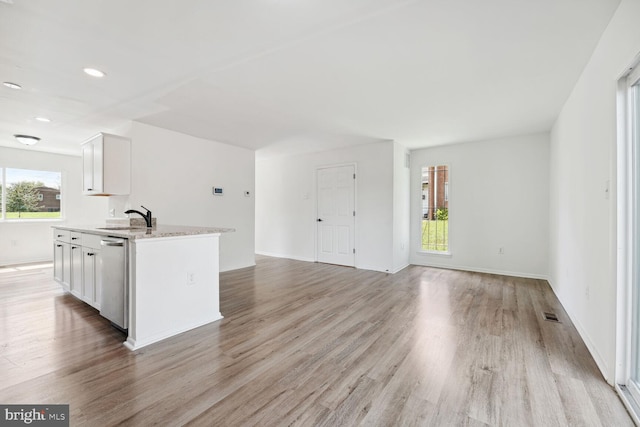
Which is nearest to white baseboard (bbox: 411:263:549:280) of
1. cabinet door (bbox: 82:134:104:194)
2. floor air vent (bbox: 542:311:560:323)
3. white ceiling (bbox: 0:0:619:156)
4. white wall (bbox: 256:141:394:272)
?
white wall (bbox: 256:141:394:272)

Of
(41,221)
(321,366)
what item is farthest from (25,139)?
(321,366)

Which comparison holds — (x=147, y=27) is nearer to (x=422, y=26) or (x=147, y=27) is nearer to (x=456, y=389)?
(x=422, y=26)

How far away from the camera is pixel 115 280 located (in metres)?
2.58

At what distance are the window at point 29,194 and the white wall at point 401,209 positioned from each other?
771 cm

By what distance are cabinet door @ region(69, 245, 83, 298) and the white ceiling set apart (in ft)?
5.94

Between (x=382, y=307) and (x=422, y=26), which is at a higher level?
(x=422, y=26)

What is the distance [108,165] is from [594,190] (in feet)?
17.6

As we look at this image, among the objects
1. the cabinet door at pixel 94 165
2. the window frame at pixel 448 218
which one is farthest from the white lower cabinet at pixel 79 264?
the window frame at pixel 448 218

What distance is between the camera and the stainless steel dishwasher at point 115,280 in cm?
248

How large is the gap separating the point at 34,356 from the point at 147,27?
2.68m

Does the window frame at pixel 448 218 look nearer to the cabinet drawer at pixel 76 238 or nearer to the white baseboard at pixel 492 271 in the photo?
the white baseboard at pixel 492 271

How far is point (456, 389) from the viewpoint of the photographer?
1.83m

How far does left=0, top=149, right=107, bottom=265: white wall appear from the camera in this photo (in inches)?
230

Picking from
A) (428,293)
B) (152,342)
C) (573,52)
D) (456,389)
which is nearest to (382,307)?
(428,293)
